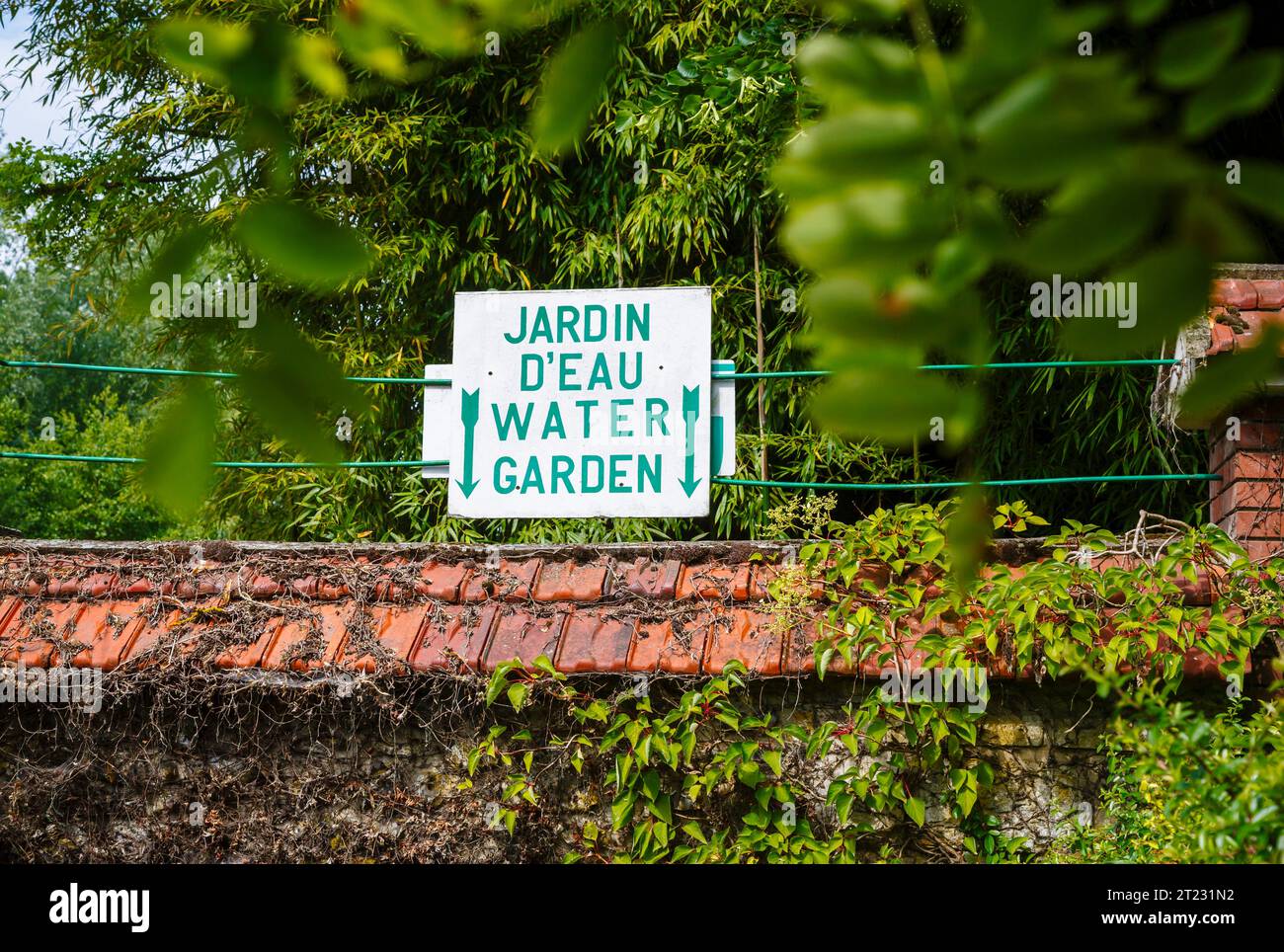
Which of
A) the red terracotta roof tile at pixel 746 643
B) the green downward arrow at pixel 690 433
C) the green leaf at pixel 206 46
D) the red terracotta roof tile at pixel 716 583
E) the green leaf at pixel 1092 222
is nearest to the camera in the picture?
the green leaf at pixel 1092 222

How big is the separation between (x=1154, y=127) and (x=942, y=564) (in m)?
2.21

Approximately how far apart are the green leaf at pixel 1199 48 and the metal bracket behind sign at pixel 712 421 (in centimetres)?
242

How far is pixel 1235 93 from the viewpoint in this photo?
73 centimetres

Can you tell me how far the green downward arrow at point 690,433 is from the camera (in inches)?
124

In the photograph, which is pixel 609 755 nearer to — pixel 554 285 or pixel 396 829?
pixel 396 829

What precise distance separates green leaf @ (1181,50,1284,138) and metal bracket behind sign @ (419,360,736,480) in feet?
7.94

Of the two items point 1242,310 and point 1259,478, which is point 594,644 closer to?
point 1259,478

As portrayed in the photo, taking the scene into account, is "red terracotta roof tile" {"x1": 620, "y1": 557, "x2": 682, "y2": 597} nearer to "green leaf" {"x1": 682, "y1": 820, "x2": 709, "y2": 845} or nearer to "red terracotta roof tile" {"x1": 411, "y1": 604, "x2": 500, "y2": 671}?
"red terracotta roof tile" {"x1": 411, "y1": 604, "x2": 500, "y2": 671}

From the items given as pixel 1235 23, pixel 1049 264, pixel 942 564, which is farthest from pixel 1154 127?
pixel 942 564

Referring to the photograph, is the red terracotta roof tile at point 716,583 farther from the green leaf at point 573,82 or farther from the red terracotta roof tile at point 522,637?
the green leaf at point 573,82

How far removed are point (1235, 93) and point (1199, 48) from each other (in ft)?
0.12

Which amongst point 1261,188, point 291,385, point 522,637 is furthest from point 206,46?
point 522,637

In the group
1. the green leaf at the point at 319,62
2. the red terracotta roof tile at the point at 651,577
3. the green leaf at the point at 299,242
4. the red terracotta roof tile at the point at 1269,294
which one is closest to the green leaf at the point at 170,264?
the green leaf at the point at 299,242
